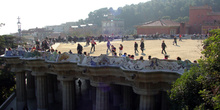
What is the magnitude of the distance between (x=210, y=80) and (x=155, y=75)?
624cm

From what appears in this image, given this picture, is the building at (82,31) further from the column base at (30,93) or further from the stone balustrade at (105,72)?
the stone balustrade at (105,72)

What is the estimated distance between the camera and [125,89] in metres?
22.0

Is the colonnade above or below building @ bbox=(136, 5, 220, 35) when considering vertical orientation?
below

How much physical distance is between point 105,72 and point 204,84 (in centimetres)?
952

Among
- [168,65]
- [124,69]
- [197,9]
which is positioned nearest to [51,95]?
[124,69]

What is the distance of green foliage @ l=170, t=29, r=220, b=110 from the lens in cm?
779

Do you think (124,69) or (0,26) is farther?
(0,26)

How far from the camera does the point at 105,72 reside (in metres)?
17.2

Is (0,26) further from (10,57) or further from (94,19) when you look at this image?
(94,19)

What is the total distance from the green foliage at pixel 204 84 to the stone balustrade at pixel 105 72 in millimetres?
1442

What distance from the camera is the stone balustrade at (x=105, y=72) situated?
551 inches

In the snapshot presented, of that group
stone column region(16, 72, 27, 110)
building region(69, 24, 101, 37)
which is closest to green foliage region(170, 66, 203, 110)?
stone column region(16, 72, 27, 110)

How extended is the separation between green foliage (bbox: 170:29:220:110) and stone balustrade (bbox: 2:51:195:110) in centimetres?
144

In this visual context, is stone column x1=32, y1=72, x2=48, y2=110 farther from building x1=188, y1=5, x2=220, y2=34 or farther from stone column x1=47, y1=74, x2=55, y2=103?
building x1=188, y1=5, x2=220, y2=34
